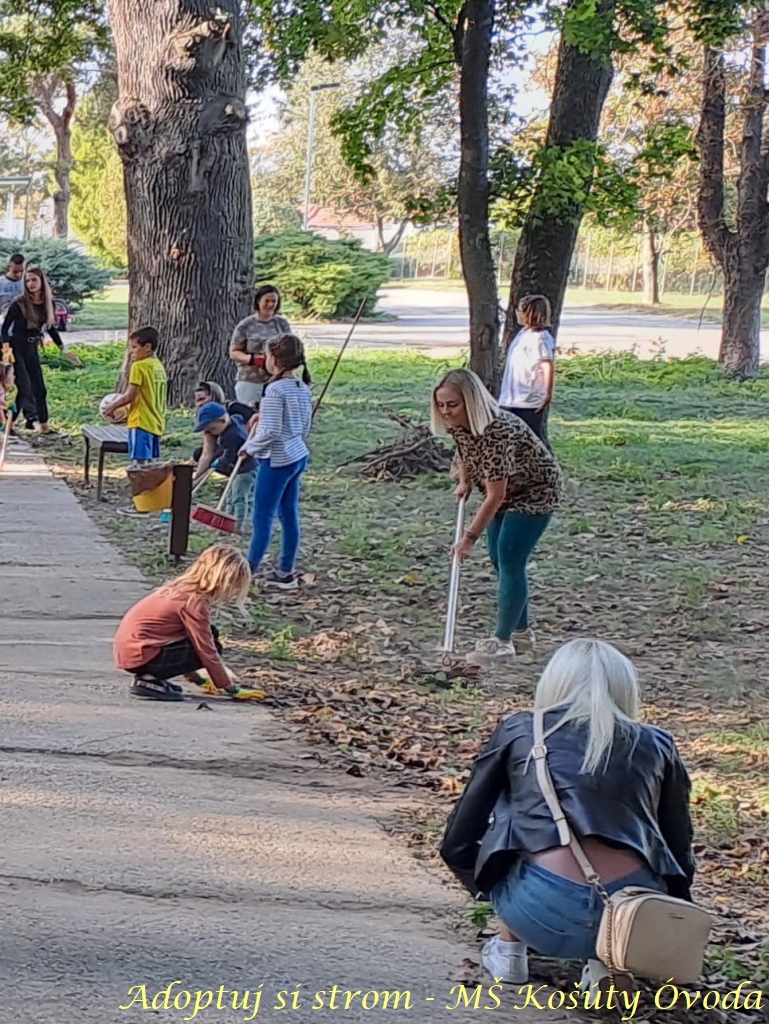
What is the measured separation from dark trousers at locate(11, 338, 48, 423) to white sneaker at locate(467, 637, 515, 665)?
834 cm

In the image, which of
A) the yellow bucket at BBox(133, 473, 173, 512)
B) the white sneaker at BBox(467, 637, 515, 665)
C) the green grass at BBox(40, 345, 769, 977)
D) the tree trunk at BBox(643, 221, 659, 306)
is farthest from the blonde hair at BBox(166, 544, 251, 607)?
the tree trunk at BBox(643, 221, 659, 306)

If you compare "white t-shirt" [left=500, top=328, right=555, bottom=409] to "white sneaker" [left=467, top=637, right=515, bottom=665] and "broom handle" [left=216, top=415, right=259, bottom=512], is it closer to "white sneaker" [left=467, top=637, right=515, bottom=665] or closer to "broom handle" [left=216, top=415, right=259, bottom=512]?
"broom handle" [left=216, top=415, right=259, bottom=512]

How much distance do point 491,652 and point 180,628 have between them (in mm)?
2057

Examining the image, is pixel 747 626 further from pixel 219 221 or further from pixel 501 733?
pixel 219 221

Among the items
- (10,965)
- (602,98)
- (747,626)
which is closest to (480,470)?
(747,626)

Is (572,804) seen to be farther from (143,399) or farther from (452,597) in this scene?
(143,399)

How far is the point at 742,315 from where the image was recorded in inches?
985

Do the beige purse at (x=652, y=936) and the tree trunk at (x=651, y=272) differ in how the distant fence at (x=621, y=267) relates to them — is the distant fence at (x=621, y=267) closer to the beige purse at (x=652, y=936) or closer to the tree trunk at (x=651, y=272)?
the tree trunk at (x=651, y=272)

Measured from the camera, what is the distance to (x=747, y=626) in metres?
8.49

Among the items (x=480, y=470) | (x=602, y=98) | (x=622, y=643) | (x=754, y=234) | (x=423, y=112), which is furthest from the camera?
(x=754, y=234)

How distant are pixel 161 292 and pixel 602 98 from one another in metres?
5.15

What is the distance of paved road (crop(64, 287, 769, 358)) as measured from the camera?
31609 mm

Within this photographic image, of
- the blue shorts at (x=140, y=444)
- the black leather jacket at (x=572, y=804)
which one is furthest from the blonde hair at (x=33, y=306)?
the black leather jacket at (x=572, y=804)

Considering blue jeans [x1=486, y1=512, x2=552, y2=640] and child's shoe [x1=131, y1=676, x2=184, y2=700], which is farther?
blue jeans [x1=486, y1=512, x2=552, y2=640]
